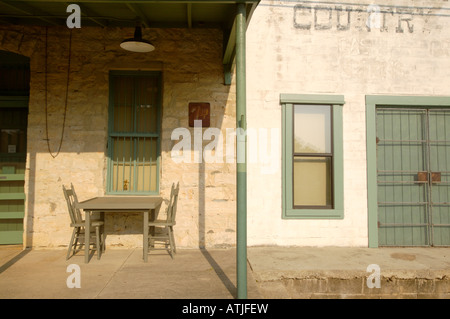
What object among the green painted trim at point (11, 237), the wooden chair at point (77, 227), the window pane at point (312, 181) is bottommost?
the green painted trim at point (11, 237)

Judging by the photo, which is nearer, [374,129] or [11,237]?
[11,237]

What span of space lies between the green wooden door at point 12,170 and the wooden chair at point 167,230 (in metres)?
2.34

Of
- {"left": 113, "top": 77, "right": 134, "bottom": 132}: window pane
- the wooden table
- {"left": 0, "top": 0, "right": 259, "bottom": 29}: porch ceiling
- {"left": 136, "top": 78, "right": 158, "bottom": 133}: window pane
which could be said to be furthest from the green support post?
A: {"left": 113, "top": 77, "right": 134, "bottom": 132}: window pane

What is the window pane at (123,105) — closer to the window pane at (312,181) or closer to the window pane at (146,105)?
the window pane at (146,105)

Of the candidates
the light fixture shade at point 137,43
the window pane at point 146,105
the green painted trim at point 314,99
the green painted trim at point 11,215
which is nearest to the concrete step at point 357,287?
the green painted trim at point 314,99

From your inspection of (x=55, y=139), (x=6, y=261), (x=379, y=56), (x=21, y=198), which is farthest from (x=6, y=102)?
(x=379, y=56)

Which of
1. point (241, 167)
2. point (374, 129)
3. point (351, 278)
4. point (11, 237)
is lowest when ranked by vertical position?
point (351, 278)

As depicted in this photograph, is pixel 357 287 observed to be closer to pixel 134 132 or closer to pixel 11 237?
pixel 134 132

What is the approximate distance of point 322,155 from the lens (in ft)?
19.1

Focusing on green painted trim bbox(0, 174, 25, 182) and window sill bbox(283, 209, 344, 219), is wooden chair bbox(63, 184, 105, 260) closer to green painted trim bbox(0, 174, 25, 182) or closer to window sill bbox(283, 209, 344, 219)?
green painted trim bbox(0, 174, 25, 182)

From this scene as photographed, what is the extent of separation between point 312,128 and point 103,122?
355 cm

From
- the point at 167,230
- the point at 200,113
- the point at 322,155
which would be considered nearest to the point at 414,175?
Answer: the point at 322,155

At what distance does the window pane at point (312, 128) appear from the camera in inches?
231

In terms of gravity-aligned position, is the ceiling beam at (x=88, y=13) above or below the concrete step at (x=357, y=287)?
above
